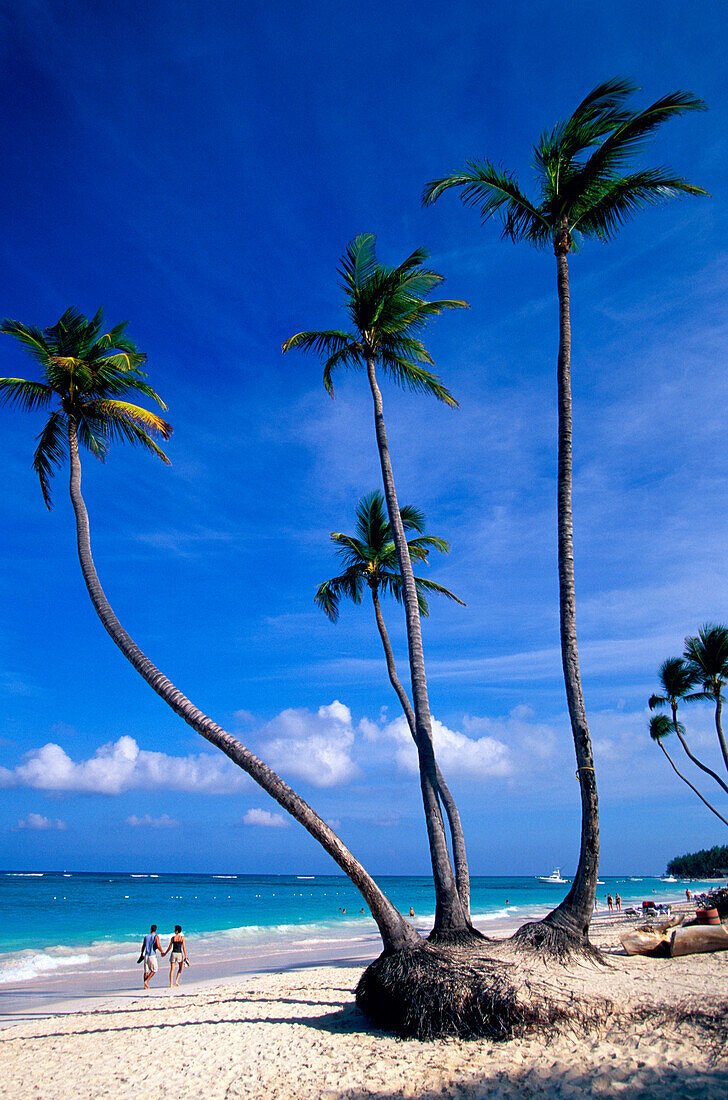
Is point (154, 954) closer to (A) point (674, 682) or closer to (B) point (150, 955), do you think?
(B) point (150, 955)

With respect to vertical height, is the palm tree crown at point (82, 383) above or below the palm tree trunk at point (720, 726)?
above

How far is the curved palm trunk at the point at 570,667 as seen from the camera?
23.8 feet

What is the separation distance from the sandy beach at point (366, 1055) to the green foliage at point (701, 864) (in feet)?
220

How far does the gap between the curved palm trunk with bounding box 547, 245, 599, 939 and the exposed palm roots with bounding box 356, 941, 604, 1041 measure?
3.34ft

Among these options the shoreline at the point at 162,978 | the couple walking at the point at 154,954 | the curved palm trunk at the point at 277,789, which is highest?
the curved palm trunk at the point at 277,789

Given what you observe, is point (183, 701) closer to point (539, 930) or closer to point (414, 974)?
point (414, 974)

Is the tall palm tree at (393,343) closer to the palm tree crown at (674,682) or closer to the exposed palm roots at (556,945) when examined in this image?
the exposed palm roots at (556,945)

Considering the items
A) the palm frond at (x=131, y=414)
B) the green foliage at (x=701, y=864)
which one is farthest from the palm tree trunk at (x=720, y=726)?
the green foliage at (x=701, y=864)

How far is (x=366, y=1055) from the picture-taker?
6.09 meters

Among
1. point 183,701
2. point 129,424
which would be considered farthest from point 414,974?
point 129,424

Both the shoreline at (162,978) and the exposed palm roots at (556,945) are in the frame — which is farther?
the shoreline at (162,978)

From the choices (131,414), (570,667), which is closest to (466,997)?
(570,667)

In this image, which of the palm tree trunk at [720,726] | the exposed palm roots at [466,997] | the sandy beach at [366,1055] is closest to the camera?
the sandy beach at [366,1055]

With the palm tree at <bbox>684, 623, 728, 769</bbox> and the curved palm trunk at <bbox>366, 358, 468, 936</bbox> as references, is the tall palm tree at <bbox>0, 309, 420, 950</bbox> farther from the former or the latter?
the palm tree at <bbox>684, 623, 728, 769</bbox>
